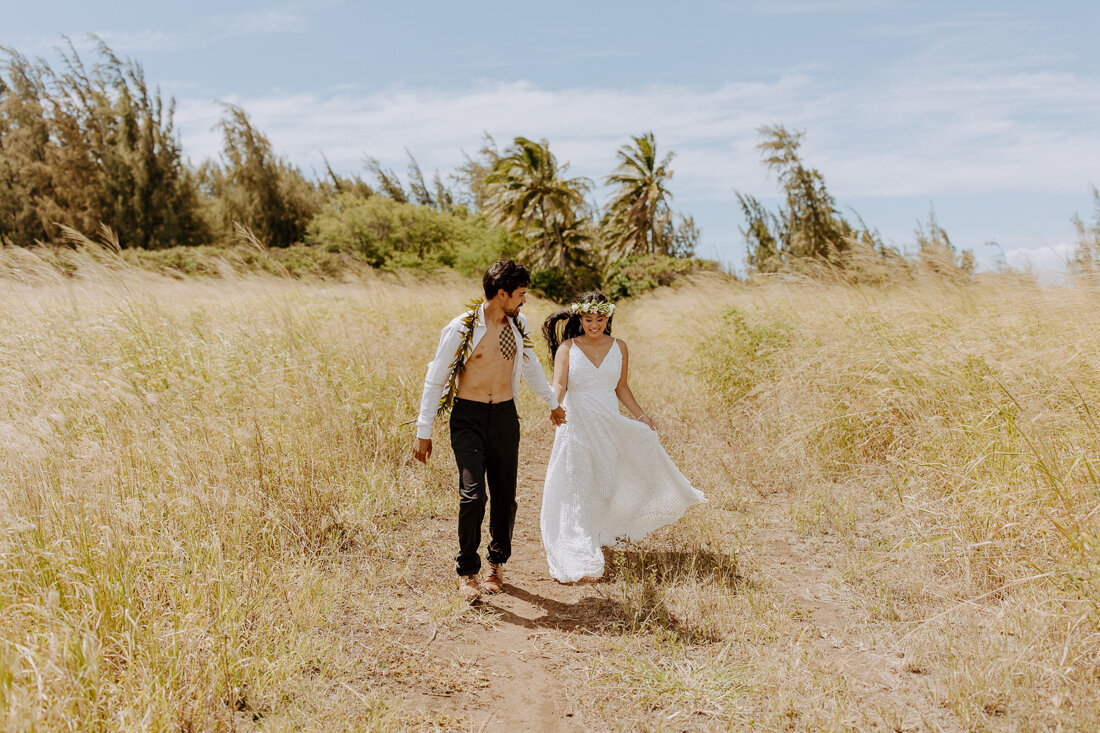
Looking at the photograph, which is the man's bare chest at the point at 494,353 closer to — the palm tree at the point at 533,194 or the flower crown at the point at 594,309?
the flower crown at the point at 594,309

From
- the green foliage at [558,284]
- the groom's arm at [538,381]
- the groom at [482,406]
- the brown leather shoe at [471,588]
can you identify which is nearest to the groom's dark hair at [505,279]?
the groom at [482,406]

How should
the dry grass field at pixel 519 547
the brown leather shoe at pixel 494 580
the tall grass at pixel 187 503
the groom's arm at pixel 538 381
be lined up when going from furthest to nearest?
the groom's arm at pixel 538 381, the brown leather shoe at pixel 494 580, the dry grass field at pixel 519 547, the tall grass at pixel 187 503

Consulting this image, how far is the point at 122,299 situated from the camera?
7051mm

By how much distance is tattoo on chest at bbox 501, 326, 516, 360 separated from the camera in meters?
4.34

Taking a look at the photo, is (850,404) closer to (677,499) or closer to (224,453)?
(677,499)

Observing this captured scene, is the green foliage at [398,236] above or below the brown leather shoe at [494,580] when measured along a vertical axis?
above

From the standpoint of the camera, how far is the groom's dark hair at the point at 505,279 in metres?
4.21

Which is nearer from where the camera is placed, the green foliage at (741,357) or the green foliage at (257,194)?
the green foliage at (741,357)

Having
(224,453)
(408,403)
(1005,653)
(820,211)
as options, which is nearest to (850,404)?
(1005,653)

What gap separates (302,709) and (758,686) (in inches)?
74.7

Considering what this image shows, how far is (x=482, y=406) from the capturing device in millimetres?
4281

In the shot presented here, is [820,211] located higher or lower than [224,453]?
higher

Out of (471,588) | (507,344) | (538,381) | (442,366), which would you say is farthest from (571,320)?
(471,588)

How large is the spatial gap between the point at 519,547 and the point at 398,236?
32253 millimetres
